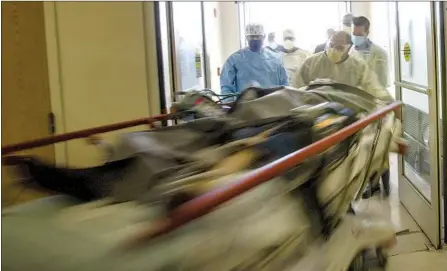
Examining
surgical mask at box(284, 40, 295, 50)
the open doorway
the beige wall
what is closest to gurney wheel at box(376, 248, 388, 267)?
the beige wall

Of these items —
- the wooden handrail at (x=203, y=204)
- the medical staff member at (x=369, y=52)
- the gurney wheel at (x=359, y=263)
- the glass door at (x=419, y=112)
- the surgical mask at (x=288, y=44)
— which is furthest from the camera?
the surgical mask at (x=288, y=44)

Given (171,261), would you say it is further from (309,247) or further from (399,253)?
(399,253)

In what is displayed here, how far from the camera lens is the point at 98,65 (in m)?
2.64

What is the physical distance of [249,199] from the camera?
54.5 inches

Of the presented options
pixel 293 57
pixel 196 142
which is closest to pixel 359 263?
pixel 196 142

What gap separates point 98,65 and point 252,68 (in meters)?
1.56

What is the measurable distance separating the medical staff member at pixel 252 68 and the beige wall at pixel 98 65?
1.32m

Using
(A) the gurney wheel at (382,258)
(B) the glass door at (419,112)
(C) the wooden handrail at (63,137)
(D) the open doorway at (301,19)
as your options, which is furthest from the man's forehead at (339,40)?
(D) the open doorway at (301,19)

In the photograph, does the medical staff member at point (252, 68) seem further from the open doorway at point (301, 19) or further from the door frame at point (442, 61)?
the open doorway at point (301, 19)

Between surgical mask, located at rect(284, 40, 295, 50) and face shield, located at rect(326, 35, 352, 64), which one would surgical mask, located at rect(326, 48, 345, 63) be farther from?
surgical mask, located at rect(284, 40, 295, 50)

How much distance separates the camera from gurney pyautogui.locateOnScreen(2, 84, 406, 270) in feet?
3.72

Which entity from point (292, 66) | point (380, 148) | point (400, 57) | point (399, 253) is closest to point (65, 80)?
point (380, 148)

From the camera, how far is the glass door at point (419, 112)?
2.90 m

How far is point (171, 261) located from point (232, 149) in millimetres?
483
